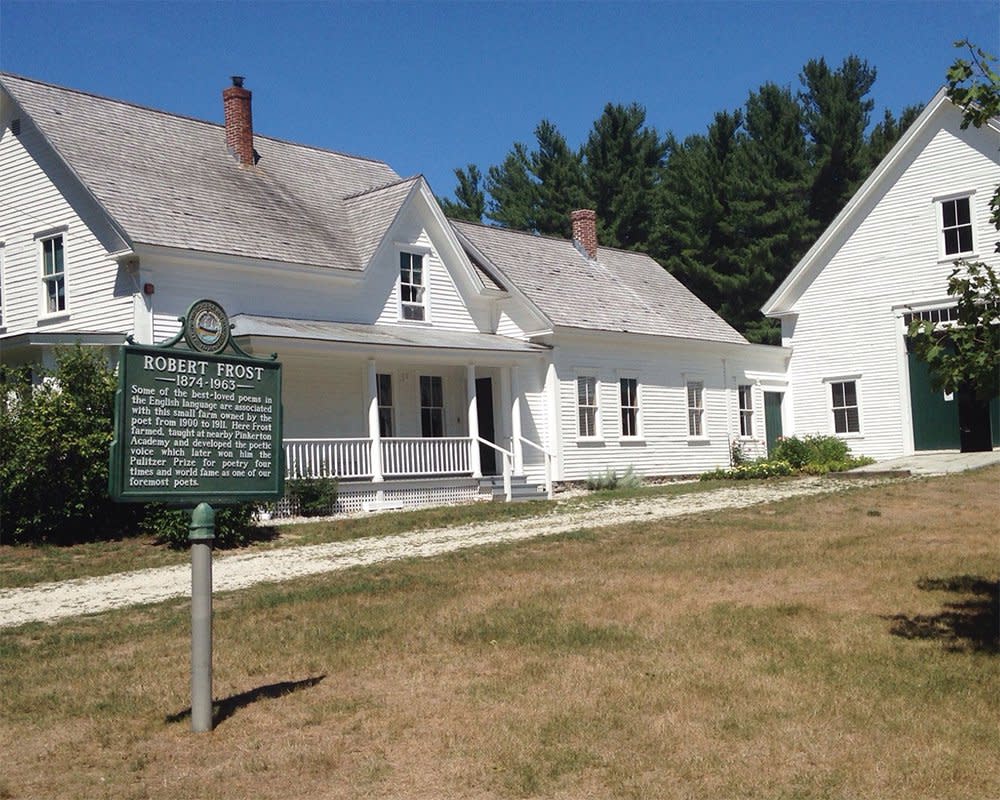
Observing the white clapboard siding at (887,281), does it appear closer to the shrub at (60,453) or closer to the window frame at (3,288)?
the shrub at (60,453)

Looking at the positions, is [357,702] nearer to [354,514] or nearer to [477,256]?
[354,514]

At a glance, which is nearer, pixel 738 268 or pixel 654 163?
pixel 738 268

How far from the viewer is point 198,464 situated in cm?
809

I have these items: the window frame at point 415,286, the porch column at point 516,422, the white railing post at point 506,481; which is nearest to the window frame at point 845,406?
the porch column at point 516,422

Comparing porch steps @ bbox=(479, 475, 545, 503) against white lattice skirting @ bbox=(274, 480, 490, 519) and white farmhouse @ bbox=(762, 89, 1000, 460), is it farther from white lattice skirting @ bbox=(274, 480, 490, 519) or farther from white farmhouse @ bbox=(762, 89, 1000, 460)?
white farmhouse @ bbox=(762, 89, 1000, 460)

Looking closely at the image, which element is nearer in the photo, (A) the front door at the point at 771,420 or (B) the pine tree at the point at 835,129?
(A) the front door at the point at 771,420

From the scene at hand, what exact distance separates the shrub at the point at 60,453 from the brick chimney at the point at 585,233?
56.8ft

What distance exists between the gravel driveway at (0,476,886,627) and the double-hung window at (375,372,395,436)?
5967 millimetres

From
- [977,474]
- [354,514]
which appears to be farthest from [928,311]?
[354,514]

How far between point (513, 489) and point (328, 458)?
466 cm

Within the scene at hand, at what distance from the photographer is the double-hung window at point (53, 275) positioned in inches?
916

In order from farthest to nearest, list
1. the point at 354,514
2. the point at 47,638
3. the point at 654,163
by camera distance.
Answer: the point at 654,163, the point at 354,514, the point at 47,638

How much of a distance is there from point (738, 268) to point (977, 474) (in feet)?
91.0

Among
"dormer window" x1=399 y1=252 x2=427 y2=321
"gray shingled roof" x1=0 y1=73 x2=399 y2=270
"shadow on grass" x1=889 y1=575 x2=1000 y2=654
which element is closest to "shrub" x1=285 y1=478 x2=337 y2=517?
"gray shingled roof" x1=0 y1=73 x2=399 y2=270
